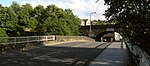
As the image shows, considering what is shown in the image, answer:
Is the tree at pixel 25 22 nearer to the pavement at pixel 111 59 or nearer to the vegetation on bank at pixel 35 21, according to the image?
the vegetation on bank at pixel 35 21

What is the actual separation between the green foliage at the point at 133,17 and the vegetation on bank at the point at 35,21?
156 ft

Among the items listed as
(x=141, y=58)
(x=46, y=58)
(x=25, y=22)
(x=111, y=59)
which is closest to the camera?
(x=141, y=58)

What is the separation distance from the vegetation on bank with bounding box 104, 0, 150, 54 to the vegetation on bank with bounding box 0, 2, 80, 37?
4751 centimetres

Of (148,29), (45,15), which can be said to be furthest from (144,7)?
(45,15)

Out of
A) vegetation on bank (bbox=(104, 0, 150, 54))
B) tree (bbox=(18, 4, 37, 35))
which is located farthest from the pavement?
tree (bbox=(18, 4, 37, 35))

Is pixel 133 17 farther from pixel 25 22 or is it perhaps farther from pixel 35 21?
pixel 35 21

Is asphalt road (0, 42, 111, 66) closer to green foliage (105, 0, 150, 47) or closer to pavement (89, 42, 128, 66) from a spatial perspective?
pavement (89, 42, 128, 66)

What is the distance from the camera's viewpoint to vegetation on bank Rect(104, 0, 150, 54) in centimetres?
1452

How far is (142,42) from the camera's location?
49.6 ft

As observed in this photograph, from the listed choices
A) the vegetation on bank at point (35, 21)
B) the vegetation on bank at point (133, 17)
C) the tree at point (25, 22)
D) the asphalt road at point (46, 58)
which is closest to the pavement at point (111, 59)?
the asphalt road at point (46, 58)

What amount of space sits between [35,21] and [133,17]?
68227 mm

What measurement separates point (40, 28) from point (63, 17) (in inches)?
438

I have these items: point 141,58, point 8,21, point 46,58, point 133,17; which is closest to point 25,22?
point 8,21

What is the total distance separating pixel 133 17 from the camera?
49.3 ft
